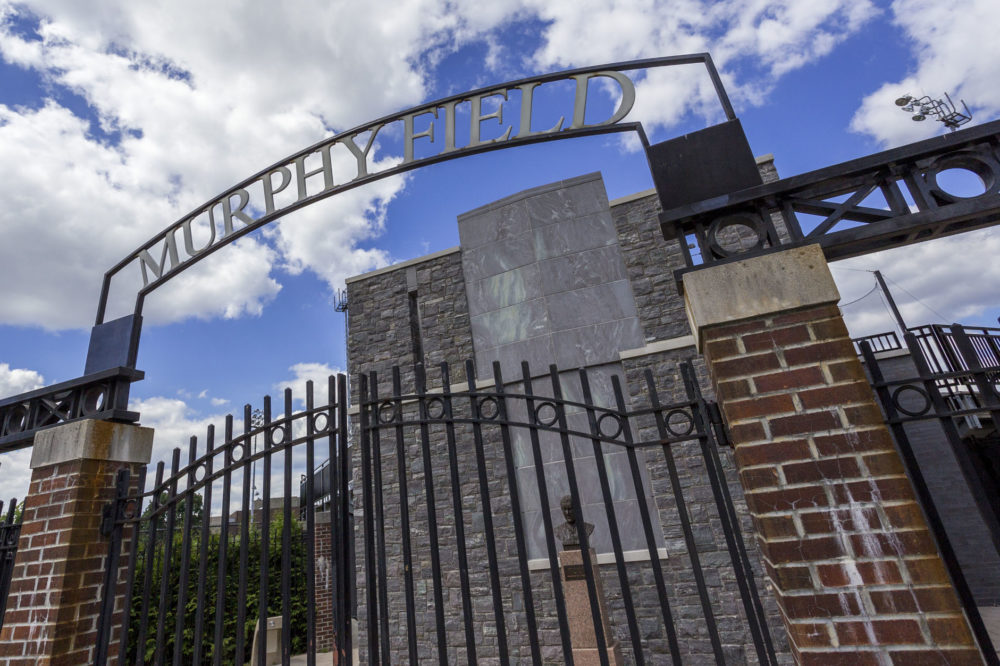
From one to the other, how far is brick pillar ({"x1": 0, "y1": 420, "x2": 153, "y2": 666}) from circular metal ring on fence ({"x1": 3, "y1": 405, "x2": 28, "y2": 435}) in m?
0.48

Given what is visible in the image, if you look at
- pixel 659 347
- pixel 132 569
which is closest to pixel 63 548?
pixel 132 569

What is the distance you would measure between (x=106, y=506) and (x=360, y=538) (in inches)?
295

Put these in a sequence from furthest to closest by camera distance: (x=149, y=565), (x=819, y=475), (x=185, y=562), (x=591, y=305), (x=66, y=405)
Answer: (x=591, y=305) → (x=66, y=405) → (x=149, y=565) → (x=185, y=562) → (x=819, y=475)

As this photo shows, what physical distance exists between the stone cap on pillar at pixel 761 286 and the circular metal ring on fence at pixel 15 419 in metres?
4.88

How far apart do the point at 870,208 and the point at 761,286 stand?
27.4 inches

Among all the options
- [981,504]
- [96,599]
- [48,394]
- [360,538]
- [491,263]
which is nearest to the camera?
[981,504]

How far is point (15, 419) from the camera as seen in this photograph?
148 inches

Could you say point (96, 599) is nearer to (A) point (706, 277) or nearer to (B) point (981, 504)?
(A) point (706, 277)

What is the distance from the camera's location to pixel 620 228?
1016cm

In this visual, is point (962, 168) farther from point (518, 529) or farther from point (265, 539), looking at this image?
point (265, 539)

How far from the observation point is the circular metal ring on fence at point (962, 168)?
7.25ft

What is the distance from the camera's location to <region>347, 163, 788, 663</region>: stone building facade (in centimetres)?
792

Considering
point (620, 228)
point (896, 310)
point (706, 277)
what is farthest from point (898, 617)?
point (896, 310)

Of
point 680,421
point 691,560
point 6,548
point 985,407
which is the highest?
point 680,421
